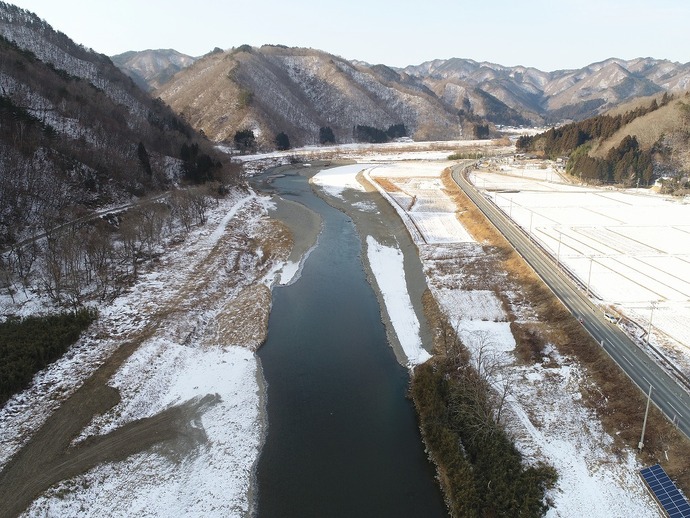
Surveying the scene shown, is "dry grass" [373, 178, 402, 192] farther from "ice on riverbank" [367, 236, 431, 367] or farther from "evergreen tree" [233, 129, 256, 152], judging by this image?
"evergreen tree" [233, 129, 256, 152]

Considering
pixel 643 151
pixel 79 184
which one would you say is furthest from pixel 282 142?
pixel 643 151

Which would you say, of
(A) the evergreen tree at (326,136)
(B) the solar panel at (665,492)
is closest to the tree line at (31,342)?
(B) the solar panel at (665,492)

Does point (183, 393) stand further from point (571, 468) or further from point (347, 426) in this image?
point (571, 468)

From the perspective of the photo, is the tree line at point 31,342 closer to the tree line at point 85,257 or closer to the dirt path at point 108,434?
the tree line at point 85,257

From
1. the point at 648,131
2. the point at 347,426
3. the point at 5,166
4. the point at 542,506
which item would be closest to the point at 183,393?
the point at 347,426

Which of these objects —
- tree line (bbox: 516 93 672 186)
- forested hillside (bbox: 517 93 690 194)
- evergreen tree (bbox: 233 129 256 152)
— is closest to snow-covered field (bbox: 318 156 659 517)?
forested hillside (bbox: 517 93 690 194)

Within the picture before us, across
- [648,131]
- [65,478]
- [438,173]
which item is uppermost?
[648,131]
